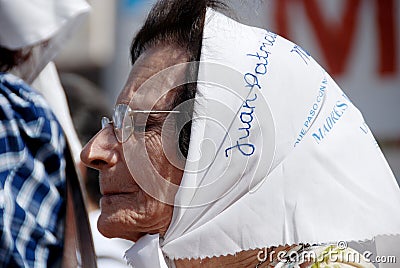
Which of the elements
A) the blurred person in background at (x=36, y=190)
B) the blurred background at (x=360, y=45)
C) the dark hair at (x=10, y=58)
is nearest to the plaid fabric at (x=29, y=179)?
the blurred person in background at (x=36, y=190)

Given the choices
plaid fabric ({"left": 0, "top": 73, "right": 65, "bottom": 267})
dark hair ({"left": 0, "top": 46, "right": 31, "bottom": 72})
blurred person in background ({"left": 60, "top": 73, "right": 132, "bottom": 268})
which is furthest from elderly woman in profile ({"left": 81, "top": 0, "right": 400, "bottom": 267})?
blurred person in background ({"left": 60, "top": 73, "right": 132, "bottom": 268})

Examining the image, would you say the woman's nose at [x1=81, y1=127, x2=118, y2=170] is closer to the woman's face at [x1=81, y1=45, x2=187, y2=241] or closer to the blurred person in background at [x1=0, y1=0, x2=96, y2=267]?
the woman's face at [x1=81, y1=45, x2=187, y2=241]

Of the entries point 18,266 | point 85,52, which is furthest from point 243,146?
point 85,52

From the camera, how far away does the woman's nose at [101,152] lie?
7.06 ft

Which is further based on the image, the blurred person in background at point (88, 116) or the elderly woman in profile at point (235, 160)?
the blurred person in background at point (88, 116)

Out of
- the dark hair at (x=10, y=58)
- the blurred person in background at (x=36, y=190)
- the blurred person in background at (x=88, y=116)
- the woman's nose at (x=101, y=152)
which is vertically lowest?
the blurred person in background at (x=88, y=116)

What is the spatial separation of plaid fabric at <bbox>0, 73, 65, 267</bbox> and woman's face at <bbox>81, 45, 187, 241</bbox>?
175 millimetres

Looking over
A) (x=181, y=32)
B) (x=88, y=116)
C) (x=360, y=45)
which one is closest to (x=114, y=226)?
(x=181, y=32)

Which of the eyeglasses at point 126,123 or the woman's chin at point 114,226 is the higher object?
the eyeglasses at point 126,123

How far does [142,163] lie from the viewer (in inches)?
83.7

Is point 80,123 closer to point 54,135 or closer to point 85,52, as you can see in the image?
point 54,135

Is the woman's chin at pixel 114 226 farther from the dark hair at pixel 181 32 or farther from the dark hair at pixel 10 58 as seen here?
the dark hair at pixel 10 58

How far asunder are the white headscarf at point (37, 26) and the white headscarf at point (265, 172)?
0.80 meters

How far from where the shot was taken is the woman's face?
212 cm
